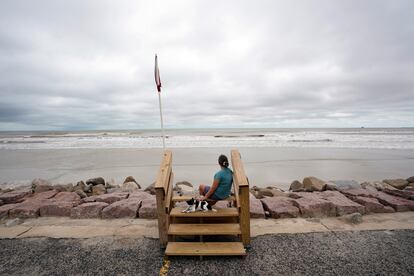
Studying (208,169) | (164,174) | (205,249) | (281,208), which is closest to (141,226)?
(164,174)

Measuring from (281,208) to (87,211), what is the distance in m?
4.38

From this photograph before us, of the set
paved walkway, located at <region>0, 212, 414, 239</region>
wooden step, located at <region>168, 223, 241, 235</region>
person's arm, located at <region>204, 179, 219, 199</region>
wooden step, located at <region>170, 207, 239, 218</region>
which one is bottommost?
→ paved walkway, located at <region>0, 212, 414, 239</region>

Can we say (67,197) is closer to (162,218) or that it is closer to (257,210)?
(162,218)

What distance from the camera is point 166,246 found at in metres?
3.59

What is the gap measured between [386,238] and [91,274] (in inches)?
190

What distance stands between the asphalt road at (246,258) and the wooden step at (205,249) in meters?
0.11

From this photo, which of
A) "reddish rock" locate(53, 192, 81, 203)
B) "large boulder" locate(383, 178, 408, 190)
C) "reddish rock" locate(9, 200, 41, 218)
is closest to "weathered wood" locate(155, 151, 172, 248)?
"reddish rock" locate(53, 192, 81, 203)

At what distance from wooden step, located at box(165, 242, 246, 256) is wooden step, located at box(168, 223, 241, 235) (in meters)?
0.17

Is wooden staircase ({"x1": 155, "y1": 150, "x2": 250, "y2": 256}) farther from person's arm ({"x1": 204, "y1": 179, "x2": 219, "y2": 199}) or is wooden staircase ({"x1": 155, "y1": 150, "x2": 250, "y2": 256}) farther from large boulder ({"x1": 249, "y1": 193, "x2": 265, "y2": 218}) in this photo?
large boulder ({"x1": 249, "y1": 193, "x2": 265, "y2": 218})

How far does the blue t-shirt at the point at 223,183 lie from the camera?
4.15m

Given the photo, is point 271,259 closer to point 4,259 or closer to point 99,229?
point 99,229

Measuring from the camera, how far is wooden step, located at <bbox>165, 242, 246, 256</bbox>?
3.28m

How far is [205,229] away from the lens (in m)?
3.69

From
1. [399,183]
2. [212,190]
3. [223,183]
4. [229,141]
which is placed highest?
[223,183]
